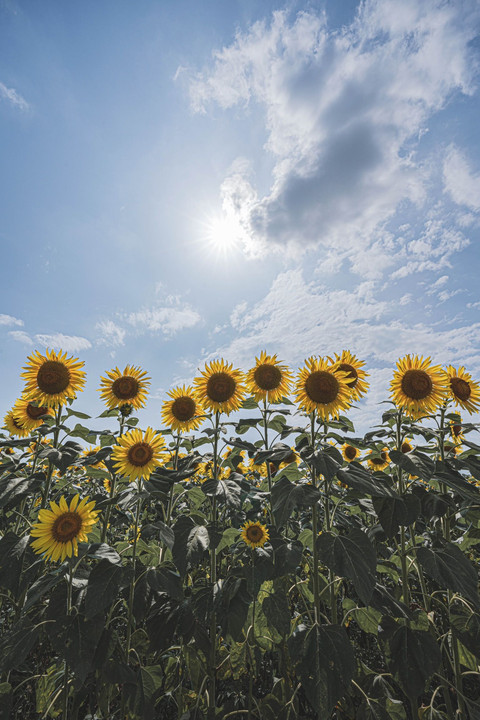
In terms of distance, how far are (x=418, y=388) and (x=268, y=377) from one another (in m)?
1.40

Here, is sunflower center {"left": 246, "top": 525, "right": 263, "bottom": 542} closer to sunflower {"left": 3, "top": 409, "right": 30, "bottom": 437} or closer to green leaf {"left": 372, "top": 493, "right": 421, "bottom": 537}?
green leaf {"left": 372, "top": 493, "right": 421, "bottom": 537}

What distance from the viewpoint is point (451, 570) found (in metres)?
2.52

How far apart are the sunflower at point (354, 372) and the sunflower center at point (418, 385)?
0.38 m

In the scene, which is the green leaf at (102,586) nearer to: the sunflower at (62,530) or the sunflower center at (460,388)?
the sunflower at (62,530)

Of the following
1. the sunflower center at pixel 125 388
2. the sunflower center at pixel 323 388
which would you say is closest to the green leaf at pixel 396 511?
the sunflower center at pixel 323 388

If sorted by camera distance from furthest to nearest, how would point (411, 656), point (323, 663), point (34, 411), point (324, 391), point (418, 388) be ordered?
point (34, 411)
point (418, 388)
point (324, 391)
point (411, 656)
point (323, 663)

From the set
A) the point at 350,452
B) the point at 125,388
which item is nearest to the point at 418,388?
the point at 125,388

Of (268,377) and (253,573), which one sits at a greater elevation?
(268,377)

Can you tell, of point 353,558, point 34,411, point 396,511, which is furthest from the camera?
point 34,411

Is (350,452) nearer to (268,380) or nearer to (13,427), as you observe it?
(268,380)

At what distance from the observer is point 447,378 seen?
3.39 meters

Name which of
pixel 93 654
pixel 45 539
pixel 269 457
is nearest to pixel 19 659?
pixel 93 654

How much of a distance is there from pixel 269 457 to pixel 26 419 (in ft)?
9.69

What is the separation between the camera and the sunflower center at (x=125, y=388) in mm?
3871
